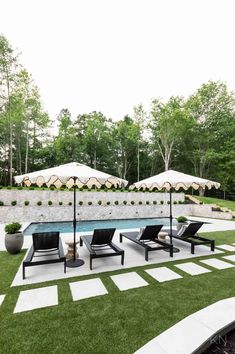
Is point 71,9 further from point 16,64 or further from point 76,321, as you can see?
point 16,64

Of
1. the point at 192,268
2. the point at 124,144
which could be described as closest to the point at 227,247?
the point at 192,268

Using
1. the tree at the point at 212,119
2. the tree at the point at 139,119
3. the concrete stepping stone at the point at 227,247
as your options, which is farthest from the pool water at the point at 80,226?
the tree at the point at 212,119

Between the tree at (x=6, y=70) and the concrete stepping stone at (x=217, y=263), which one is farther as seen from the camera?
the tree at (x=6, y=70)

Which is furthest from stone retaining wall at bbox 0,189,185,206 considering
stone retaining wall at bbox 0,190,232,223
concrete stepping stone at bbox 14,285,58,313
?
concrete stepping stone at bbox 14,285,58,313

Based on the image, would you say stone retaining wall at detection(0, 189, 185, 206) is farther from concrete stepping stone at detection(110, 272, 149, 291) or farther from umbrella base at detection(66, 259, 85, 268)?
concrete stepping stone at detection(110, 272, 149, 291)

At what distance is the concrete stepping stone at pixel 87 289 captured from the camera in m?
3.59

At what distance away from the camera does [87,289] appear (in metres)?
3.82

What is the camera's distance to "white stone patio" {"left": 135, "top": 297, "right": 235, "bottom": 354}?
2.23 metres

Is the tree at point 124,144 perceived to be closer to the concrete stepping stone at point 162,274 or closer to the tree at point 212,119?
the tree at point 212,119

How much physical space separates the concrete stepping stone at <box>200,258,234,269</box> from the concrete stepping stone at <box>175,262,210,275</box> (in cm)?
42

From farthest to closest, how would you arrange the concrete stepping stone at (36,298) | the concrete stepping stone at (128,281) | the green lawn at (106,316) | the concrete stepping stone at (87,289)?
the concrete stepping stone at (128,281)
the concrete stepping stone at (87,289)
the concrete stepping stone at (36,298)
the green lawn at (106,316)

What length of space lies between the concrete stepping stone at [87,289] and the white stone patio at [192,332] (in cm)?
155

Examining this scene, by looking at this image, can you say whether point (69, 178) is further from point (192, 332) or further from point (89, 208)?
point (89, 208)

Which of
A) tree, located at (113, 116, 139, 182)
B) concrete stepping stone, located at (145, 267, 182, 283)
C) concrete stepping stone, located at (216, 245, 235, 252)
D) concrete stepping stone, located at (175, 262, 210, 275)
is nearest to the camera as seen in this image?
concrete stepping stone, located at (145, 267, 182, 283)
